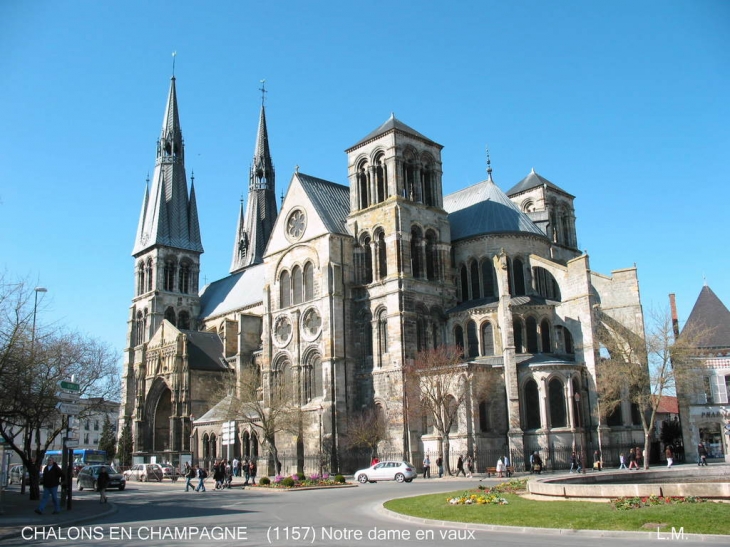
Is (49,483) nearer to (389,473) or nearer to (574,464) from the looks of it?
(389,473)

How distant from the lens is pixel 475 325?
48.2 meters

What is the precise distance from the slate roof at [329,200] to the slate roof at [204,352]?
790 inches

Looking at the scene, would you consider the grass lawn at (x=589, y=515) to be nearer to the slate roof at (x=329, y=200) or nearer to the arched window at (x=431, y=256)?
the arched window at (x=431, y=256)

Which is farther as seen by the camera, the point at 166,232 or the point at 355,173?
the point at 166,232

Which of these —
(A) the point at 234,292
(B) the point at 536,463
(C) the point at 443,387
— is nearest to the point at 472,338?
(C) the point at 443,387

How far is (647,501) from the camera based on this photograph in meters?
17.2

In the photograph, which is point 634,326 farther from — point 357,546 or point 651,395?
point 357,546

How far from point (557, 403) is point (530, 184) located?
971 inches

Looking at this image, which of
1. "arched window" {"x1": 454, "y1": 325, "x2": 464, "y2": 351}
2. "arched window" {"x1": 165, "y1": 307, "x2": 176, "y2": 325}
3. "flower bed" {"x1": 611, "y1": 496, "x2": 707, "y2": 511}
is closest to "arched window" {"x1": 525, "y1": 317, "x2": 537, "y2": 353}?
"arched window" {"x1": 454, "y1": 325, "x2": 464, "y2": 351}

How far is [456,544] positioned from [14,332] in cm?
1758

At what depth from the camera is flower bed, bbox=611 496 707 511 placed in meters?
16.8

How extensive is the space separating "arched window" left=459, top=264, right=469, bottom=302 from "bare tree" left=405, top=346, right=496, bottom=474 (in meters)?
8.53

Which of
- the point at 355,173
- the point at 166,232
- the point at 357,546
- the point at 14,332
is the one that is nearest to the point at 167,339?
the point at 166,232

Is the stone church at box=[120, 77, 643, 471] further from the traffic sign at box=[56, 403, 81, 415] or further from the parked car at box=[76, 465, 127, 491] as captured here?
the traffic sign at box=[56, 403, 81, 415]
